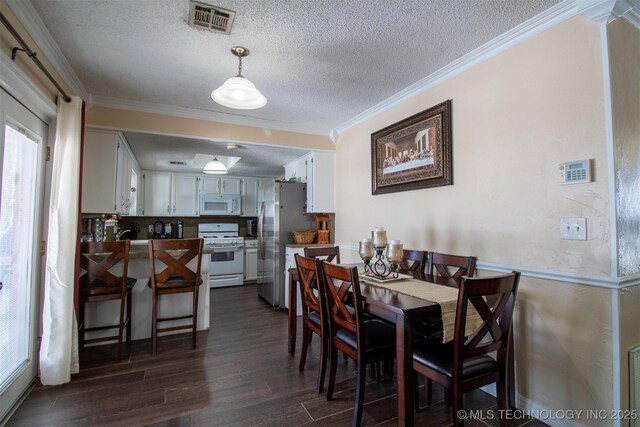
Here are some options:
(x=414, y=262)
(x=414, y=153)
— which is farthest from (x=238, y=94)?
(x=414, y=262)

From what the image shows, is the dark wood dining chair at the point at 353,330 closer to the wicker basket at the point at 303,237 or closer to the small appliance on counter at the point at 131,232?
the wicker basket at the point at 303,237

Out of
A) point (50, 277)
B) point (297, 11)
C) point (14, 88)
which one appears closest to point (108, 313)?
point (50, 277)

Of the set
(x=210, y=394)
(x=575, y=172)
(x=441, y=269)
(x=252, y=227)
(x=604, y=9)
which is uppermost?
(x=604, y=9)

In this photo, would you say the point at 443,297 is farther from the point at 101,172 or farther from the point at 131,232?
the point at 131,232

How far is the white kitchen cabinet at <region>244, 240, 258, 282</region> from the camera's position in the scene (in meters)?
5.75

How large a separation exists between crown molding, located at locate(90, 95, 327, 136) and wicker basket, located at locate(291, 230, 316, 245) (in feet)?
4.41

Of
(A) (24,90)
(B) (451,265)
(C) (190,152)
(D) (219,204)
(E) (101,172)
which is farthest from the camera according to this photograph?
(D) (219,204)

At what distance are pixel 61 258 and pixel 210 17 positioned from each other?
6.56 ft

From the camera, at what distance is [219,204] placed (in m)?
6.00

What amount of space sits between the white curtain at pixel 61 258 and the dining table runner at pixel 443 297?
220 centimetres

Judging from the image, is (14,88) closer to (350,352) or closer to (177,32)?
(177,32)

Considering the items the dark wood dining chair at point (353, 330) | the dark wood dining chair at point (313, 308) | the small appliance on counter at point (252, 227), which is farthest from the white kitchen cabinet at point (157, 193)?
the dark wood dining chair at point (353, 330)

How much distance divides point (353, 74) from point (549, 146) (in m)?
1.58

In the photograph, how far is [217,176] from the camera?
6.13m
